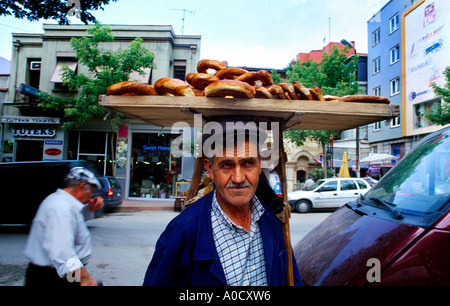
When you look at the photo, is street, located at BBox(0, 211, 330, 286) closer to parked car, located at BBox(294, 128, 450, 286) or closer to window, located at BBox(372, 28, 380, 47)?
parked car, located at BBox(294, 128, 450, 286)

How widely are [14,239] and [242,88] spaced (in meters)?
8.09

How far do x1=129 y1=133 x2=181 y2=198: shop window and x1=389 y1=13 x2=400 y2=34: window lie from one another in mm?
19702

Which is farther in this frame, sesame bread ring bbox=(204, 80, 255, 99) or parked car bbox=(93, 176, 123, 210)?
parked car bbox=(93, 176, 123, 210)

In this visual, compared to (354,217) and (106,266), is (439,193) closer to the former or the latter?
(354,217)

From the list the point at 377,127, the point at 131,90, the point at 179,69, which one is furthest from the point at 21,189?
the point at 377,127

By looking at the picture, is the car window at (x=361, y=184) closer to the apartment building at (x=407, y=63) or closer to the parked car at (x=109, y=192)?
the apartment building at (x=407, y=63)

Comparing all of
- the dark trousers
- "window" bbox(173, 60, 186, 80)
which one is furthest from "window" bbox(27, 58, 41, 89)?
the dark trousers

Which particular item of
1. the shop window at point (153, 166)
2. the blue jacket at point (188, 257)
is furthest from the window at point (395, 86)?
the blue jacket at point (188, 257)

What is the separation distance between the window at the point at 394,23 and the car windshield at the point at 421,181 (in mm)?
24659

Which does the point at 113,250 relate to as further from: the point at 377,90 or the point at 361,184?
the point at 377,90

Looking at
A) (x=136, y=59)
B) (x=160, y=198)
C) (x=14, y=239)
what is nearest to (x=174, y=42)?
(x=136, y=59)

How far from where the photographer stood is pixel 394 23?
22.4 meters

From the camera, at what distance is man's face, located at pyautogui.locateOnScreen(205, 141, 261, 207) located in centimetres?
156

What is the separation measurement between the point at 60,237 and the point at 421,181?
3034 mm
